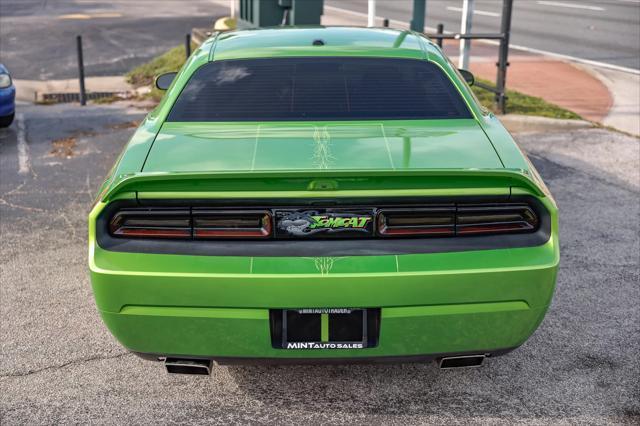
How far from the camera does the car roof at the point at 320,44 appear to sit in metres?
4.64

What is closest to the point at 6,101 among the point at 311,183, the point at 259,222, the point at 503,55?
the point at 503,55

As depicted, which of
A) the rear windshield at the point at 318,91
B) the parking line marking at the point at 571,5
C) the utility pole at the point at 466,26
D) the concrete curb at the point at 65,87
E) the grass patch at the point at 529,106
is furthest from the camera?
the parking line marking at the point at 571,5

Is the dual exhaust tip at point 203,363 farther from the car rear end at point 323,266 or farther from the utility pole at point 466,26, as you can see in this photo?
the utility pole at point 466,26

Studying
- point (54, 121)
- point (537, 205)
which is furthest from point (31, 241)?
point (54, 121)

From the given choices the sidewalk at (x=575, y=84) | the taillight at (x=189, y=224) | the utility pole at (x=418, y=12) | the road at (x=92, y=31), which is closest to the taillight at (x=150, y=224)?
the taillight at (x=189, y=224)

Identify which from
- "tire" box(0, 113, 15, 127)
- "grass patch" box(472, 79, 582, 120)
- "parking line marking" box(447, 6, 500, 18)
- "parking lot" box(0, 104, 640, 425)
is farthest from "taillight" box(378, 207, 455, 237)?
"parking line marking" box(447, 6, 500, 18)

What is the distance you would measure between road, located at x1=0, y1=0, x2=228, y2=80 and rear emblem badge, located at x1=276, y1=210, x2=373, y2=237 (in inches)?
611

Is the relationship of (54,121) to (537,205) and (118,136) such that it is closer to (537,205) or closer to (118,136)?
(118,136)

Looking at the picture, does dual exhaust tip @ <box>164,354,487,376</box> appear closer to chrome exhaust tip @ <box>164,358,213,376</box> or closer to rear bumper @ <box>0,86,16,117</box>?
chrome exhaust tip @ <box>164,358,213,376</box>

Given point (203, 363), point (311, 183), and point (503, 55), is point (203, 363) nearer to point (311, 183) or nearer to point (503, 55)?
point (311, 183)

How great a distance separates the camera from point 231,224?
3428mm

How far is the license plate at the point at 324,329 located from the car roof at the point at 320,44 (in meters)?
1.82

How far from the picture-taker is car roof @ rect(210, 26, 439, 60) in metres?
4.64

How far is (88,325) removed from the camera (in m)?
→ 4.82
